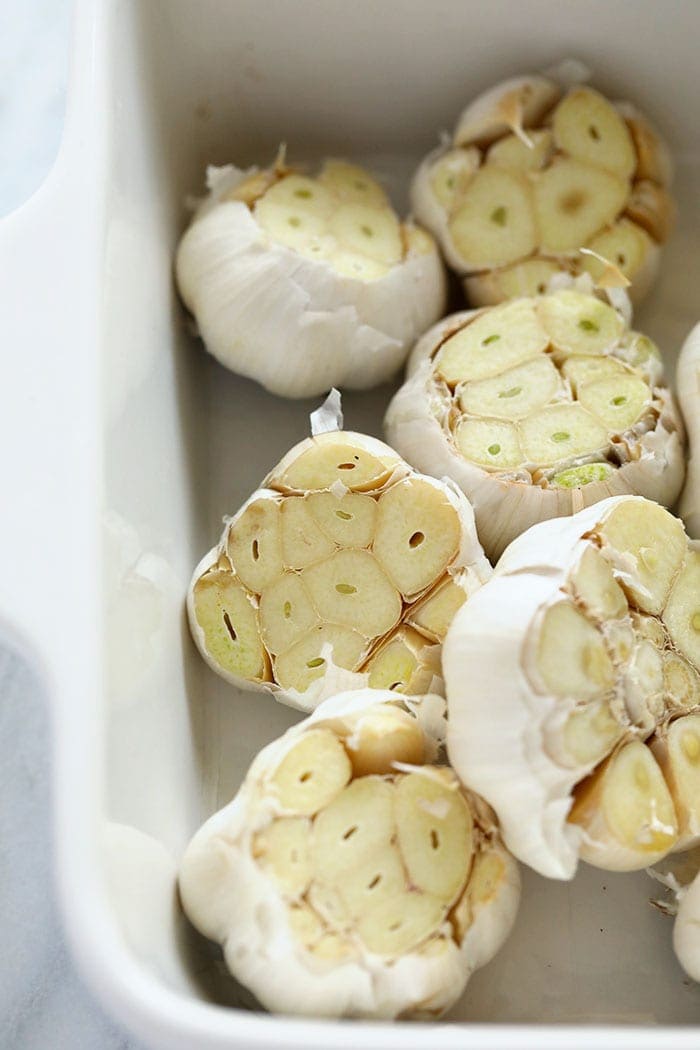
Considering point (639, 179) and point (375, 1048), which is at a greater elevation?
point (639, 179)

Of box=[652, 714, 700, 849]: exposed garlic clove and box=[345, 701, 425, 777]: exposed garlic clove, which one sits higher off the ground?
box=[345, 701, 425, 777]: exposed garlic clove

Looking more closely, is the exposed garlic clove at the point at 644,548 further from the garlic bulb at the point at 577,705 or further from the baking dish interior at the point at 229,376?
the baking dish interior at the point at 229,376

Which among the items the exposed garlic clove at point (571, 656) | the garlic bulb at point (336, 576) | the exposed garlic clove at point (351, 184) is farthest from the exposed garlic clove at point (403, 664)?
the exposed garlic clove at point (351, 184)

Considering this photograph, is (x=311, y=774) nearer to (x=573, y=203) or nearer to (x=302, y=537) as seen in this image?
(x=302, y=537)

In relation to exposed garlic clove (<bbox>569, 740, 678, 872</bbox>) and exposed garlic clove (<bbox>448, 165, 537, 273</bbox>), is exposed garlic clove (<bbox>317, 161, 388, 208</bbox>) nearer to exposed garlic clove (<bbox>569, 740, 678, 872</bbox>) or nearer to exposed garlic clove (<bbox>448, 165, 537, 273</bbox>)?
exposed garlic clove (<bbox>448, 165, 537, 273</bbox>)

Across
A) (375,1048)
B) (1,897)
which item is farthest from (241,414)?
(375,1048)

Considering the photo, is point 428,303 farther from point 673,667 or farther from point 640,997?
point 640,997

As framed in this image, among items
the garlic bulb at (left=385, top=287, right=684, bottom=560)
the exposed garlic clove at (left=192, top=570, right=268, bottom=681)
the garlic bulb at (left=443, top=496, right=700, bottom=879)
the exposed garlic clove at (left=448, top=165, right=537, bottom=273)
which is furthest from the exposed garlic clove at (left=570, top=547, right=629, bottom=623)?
the exposed garlic clove at (left=448, top=165, right=537, bottom=273)
